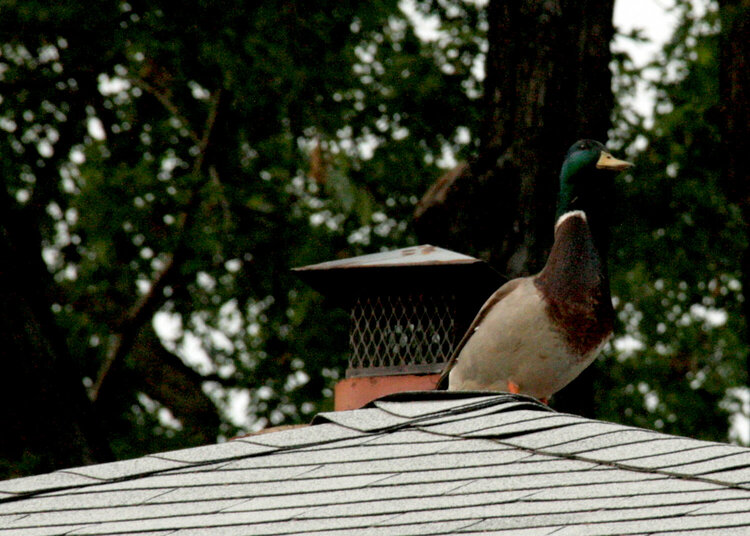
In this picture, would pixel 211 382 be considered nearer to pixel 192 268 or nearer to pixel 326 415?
pixel 192 268

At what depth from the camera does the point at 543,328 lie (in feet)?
19.6

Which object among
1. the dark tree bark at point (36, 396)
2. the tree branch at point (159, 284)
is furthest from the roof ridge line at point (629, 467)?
the tree branch at point (159, 284)

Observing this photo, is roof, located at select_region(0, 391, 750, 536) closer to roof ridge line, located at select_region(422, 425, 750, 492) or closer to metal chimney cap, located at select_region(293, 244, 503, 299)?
roof ridge line, located at select_region(422, 425, 750, 492)

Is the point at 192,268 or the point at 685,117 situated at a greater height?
the point at 685,117

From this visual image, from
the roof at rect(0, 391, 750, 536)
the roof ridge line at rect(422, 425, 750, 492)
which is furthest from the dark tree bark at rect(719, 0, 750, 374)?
the roof ridge line at rect(422, 425, 750, 492)

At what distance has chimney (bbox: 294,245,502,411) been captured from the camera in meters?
5.91

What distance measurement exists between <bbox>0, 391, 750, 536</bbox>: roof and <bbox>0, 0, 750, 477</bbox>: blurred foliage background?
22.2ft

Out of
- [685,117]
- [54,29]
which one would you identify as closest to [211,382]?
[54,29]

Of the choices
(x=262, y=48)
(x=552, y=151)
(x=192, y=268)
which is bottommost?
(x=192, y=268)

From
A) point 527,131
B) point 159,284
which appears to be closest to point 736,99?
point 527,131

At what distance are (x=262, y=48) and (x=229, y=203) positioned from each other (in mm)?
2582

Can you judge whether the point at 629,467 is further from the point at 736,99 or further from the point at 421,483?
the point at 736,99

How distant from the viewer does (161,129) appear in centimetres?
1434

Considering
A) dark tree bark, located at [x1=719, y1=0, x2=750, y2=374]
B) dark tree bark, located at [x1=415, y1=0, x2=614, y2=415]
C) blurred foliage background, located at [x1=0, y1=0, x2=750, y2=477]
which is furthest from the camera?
blurred foliage background, located at [x1=0, y1=0, x2=750, y2=477]
